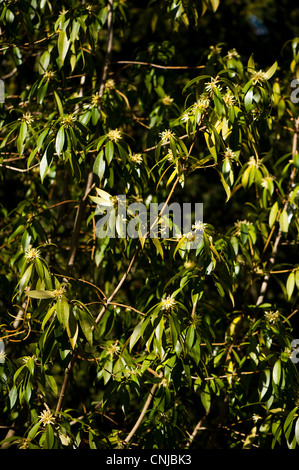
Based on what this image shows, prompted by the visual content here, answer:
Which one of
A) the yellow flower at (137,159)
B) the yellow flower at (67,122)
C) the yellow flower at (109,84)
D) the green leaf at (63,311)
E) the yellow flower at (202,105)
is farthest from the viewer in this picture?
the yellow flower at (109,84)

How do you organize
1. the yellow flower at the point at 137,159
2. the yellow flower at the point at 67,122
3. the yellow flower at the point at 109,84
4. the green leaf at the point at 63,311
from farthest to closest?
the yellow flower at the point at 109,84 < the yellow flower at the point at 137,159 < the yellow flower at the point at 67,122 < the green leaf at the point at 63,311

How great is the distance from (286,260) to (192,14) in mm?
2064

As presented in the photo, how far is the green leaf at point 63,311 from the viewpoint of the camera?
1407 mm

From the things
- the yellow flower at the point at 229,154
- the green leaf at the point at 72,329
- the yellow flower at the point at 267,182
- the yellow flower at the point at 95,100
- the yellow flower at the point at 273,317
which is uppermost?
the yellow flower at the point at 95,100

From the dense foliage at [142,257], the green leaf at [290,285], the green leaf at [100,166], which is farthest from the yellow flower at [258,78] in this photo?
the green leaf at [290,285]

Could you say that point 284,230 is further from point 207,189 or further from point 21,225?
point 207,189

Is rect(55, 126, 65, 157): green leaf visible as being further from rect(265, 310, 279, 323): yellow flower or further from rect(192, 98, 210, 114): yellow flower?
rect(265, 310, 279, 323): yellow flower

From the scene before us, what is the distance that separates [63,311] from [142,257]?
2.07 feet

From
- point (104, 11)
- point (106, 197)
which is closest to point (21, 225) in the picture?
point (106, 197)

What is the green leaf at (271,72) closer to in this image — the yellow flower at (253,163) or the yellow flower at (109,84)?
the yellow flower at (253,163)

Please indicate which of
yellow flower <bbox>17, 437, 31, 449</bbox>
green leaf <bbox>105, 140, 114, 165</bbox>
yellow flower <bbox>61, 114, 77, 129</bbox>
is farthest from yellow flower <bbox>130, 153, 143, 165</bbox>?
yellow flower <bbox>17, 437, 31, 449</bbox>

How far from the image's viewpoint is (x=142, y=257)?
2.00m

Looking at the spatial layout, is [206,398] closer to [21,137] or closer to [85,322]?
[85,322]
